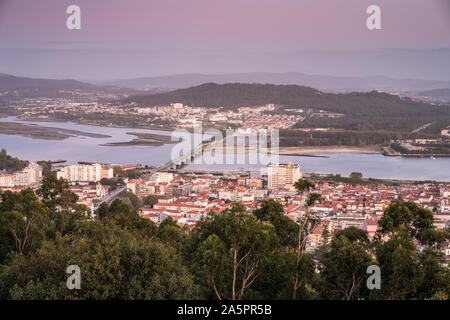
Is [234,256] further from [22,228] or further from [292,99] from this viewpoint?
[292,99]

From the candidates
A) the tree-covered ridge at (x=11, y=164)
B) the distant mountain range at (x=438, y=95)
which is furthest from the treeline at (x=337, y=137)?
the tree-covered ridge at (x=11, y=164)

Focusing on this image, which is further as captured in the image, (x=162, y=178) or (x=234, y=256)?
(x=162, y=178)

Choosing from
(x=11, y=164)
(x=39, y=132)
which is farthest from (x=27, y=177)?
(x=39, y=132)

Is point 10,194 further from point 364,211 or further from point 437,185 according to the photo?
point 437,185

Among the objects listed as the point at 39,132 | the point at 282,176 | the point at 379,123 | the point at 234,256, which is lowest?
the point at 282,176

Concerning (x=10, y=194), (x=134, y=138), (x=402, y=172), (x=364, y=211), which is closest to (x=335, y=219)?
(x=364, y=211)

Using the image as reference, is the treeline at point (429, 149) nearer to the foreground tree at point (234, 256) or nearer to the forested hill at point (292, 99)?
the forested hill at point (292, 99)

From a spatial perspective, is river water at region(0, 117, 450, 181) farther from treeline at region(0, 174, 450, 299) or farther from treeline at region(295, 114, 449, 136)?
treeline at region(0, 174, 450, 299)
